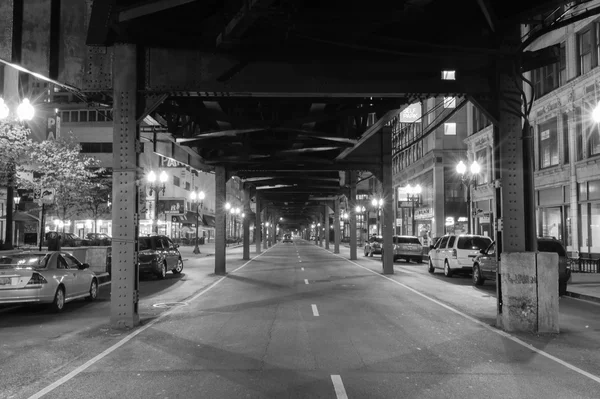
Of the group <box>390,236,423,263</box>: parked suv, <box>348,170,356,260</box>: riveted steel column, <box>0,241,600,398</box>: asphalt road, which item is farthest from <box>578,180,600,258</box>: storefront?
<box>0,241,600,398</box>: asphalt road

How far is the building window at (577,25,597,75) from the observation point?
1121 inches

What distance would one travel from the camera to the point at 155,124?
64.8 ft

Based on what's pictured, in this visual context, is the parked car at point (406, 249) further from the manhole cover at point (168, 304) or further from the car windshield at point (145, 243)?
the manhole cover at point (168, 304)

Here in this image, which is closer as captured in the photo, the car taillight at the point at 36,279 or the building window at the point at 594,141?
the car taillight at the point at 36,279

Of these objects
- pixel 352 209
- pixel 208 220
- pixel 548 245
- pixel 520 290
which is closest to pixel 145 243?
A: pixel 548 245

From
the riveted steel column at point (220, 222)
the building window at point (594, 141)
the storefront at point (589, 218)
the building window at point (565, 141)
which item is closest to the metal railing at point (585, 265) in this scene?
the storefront at point (589, 218)

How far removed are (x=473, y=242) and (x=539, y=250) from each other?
6.27 metres

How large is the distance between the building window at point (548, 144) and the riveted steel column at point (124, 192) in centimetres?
2983

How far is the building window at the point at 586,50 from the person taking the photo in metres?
28.5

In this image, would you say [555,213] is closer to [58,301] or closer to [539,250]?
[539,250]

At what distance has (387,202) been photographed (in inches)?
1037

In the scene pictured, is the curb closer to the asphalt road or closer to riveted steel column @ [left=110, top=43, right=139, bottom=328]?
the asphalt road

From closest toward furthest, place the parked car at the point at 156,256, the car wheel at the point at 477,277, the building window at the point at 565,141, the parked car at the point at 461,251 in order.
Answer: the car wheel at the point at 477,277
the parked car at the point at 156,256
the parked car at the point at 461,251
the building window at the point at 565,141

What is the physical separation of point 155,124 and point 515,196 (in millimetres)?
13601
